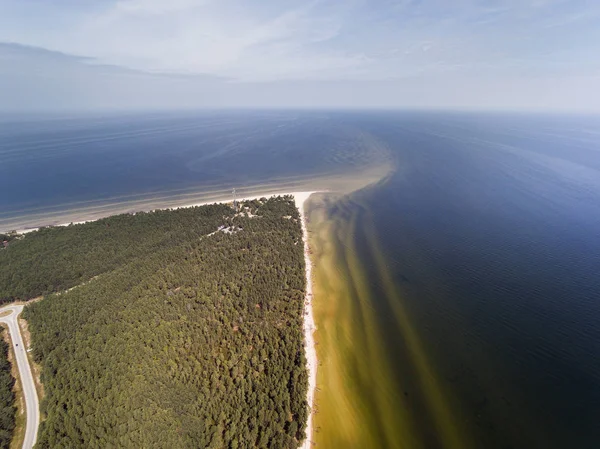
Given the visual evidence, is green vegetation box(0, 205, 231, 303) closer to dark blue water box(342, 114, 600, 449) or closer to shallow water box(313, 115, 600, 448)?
shallow water box(313, 115, 600, 448)

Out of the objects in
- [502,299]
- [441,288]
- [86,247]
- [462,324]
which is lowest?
[462,324]

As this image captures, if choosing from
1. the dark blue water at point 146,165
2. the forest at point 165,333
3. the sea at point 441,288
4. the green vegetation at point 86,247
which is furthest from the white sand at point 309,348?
the dark blue water at point 146,165

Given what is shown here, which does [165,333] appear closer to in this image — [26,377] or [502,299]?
[26,377]

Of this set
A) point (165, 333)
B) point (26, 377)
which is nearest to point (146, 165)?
point (26, 377)

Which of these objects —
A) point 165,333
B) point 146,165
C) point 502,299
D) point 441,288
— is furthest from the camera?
point 146,165

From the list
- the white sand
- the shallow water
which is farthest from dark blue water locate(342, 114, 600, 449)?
the white sand
